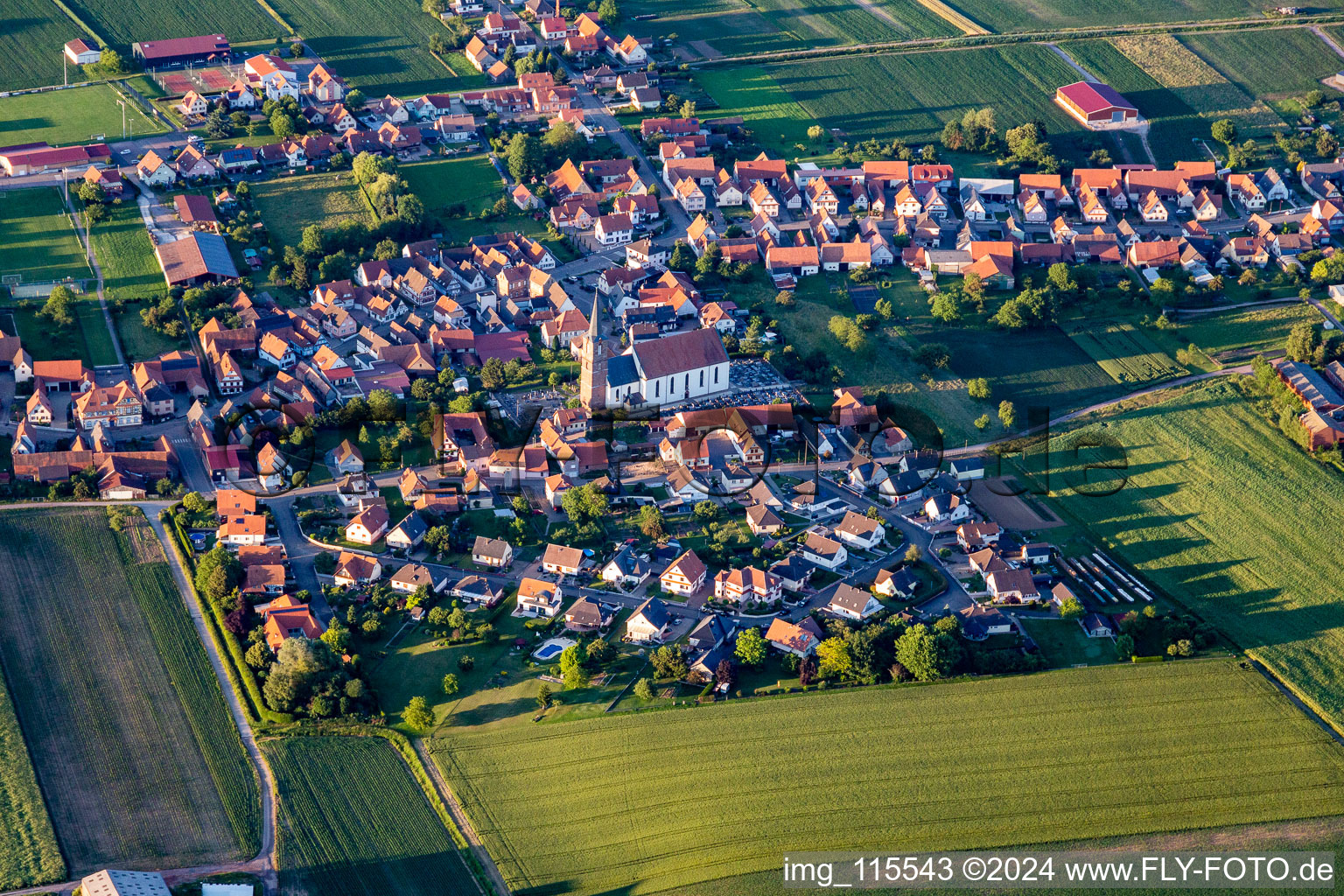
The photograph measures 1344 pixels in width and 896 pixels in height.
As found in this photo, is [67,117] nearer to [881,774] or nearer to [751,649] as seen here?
[751,649]

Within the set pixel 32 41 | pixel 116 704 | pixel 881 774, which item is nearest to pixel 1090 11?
pixel 32 41

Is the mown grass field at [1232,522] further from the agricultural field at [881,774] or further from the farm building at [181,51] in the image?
the farm building at [181,51]


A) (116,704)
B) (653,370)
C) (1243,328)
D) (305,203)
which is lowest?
(116,704)

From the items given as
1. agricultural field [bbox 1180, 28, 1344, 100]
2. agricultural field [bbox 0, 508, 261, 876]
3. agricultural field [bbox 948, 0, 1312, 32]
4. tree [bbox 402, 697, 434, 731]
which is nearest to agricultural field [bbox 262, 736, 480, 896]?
tree [bbox 402, 697, 434, 731]

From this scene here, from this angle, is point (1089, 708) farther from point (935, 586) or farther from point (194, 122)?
point (194, 122)

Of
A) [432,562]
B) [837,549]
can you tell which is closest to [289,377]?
[432,562]

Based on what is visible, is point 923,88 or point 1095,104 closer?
point 1095,104

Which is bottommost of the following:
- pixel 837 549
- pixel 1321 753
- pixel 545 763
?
pixel 1321 753
